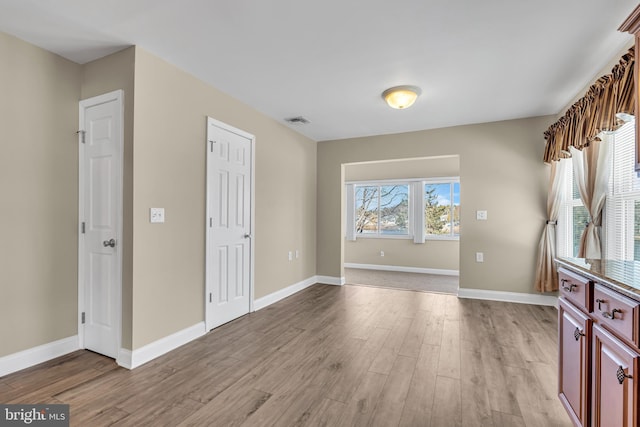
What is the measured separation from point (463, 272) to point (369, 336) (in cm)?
220

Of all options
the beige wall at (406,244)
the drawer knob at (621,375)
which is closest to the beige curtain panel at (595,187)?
the drawer knob at (621,375)

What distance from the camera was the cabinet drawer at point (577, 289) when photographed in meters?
1.45

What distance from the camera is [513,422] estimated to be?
5.70ft

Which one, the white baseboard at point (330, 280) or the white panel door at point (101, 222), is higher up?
the white panel door at point (101, 222)

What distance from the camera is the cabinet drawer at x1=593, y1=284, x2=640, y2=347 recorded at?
1.09 metres

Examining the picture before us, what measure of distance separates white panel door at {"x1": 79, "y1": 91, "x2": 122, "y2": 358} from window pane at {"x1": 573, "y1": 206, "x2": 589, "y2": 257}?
461cm

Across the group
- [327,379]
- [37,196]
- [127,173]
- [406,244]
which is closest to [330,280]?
[406,244]

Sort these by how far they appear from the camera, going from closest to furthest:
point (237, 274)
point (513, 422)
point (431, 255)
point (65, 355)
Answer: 1. point (513, 422)
2. point (65, 355)
3. point (237, 274)
4. point (431, 255)

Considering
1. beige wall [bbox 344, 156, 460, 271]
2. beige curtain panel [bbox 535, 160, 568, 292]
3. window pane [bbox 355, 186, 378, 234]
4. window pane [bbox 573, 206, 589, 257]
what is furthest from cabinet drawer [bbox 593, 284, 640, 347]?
window pane [bbox 355, 186, 378, 234]

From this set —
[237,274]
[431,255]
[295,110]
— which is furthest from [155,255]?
[431,255]

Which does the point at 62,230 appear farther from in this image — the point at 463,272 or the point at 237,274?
the point at 463,272

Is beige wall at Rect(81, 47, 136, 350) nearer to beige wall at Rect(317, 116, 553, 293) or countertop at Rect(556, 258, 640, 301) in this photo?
countertop at Rect(556, 258, 640, 301)

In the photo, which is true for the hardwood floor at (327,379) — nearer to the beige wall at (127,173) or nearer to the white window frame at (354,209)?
the beige wall at (127,173)

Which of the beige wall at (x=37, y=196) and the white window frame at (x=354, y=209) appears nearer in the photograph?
the beige wall at (x=37, y=196)
